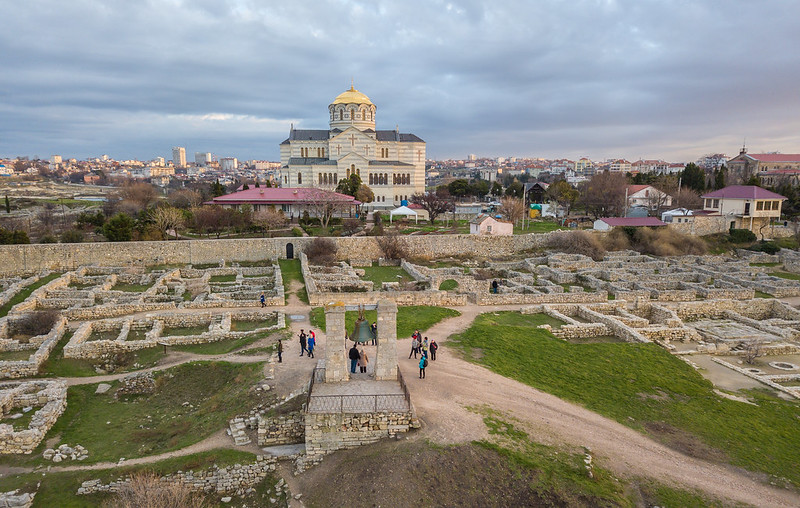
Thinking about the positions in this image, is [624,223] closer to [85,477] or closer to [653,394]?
[653,394]

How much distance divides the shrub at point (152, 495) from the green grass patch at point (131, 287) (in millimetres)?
15825

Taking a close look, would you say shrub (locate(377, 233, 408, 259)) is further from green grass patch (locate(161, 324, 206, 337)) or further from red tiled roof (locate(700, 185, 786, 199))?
red tiled roof (locate(700, 185, 786, 199))

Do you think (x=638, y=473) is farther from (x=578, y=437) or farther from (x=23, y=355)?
(x=23, y=355)

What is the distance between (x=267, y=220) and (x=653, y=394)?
28.3 m

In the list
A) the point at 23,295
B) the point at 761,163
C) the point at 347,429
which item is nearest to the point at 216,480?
the point at 347,429

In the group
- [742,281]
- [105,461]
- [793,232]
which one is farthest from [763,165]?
[105,461]

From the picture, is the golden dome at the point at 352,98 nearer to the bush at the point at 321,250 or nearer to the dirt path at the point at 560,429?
the bush at the point at 321,250

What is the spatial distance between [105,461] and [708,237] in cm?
4330

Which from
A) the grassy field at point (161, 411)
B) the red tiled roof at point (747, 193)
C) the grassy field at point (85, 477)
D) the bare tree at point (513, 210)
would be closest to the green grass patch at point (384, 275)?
the grassy field at point (161, 411)

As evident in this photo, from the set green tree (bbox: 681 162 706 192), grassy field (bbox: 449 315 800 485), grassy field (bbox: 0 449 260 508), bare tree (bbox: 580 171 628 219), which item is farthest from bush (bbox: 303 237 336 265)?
green tree (bbox: 681 162 706 192)

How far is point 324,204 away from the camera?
1462 inches

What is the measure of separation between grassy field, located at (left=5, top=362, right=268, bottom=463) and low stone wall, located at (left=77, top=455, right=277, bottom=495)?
104 cm

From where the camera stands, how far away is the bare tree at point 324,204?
37.3 metres

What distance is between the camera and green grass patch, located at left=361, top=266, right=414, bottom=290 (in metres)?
24.9
